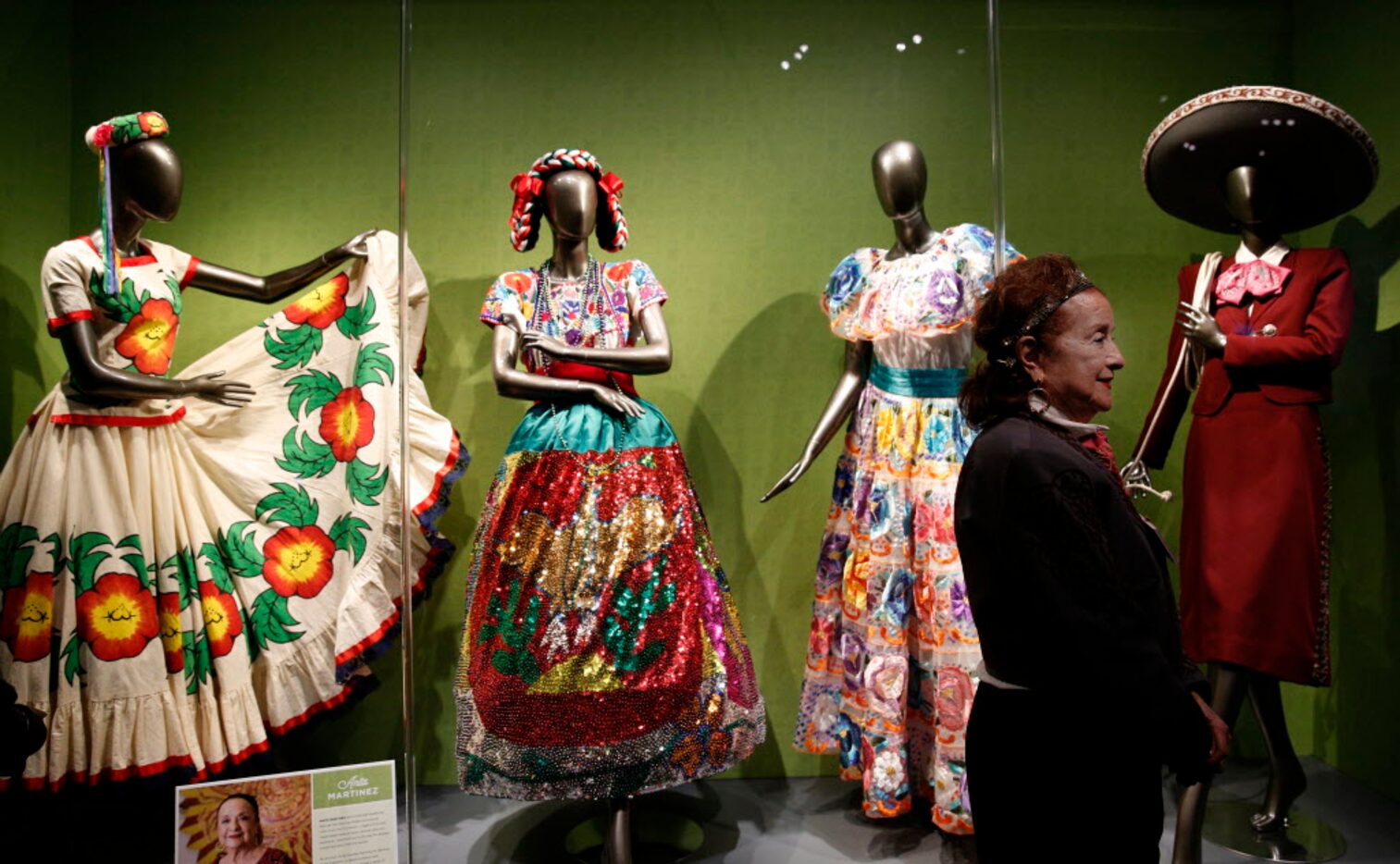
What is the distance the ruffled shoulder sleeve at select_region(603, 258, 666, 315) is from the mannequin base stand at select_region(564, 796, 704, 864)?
125 centimetres

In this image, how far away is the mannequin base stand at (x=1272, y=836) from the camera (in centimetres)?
269

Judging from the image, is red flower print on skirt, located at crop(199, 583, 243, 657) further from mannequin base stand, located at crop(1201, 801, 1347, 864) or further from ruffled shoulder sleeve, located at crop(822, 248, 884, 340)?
mannequin base stand, located at crop(1201, 801, 1347, 864)

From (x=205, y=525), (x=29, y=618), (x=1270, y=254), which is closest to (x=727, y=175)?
(x=1270, y=254)

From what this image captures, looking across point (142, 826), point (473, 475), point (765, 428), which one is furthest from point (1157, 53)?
point (142, 826)

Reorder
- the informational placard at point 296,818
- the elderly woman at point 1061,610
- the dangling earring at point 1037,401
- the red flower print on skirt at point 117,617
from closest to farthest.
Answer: the elderly woman at point 1061,610, the dangling earring at point 1037,401, the informational placard at point 296,818, the red flower print on skirt at point 117,617

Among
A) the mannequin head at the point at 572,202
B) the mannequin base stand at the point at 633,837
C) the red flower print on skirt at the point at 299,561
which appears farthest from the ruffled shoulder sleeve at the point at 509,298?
the mannequin base stand at the point at 633,837

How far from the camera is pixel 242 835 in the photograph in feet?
7.38

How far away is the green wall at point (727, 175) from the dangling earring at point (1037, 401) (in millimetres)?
1312

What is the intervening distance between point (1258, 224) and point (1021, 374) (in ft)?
4.83

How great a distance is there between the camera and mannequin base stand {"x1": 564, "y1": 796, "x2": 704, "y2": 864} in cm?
262

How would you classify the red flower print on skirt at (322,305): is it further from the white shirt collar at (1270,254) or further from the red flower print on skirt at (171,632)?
the white shirt collar at (1270,254)

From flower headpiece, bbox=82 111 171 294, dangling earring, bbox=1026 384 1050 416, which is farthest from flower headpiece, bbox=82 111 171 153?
dangling earring, bbox=1026 384 1050 416

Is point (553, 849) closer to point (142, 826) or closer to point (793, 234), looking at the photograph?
point (142, 826)

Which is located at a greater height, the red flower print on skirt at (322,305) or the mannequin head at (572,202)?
the mannequin head at (572,202)
